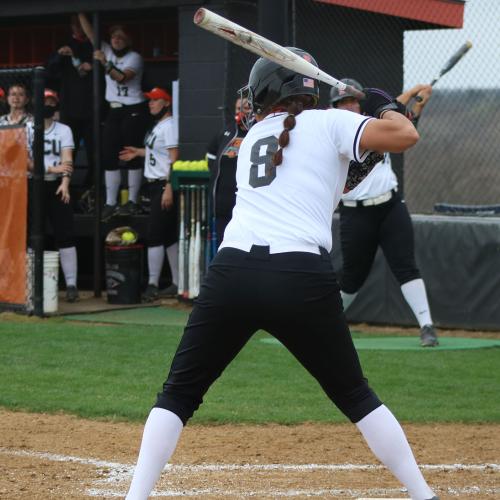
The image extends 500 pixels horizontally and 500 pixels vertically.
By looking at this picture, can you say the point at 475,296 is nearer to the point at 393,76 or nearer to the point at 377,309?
the point at 377,309

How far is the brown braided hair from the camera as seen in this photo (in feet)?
13.1

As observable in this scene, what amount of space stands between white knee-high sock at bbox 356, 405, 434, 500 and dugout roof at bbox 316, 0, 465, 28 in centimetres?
882

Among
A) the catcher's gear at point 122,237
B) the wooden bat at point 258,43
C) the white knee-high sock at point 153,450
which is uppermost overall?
the wooden bat at point 258,43

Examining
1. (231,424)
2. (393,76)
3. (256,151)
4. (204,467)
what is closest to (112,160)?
(393,76)

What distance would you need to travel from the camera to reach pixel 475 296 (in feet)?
33.3

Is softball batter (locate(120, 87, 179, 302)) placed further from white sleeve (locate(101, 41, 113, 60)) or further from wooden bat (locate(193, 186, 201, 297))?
white sleeve (locate(101, 41, 113, 60))

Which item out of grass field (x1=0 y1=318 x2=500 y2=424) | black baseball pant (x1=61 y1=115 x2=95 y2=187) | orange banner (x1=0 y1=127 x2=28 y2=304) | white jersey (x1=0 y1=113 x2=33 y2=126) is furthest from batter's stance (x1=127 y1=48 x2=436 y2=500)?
black baseball pant (x1=61 y1=115 x2=95 y2=187)

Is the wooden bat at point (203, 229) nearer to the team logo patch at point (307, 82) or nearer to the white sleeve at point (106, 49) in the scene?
the white sleeve at point (106, 49)

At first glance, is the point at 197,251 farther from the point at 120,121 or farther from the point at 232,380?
the point at 232,380

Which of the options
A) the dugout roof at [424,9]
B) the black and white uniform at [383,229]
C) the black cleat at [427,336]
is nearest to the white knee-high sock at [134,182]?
the dugout roof at [424,9]

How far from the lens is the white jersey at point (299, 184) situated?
156 inches

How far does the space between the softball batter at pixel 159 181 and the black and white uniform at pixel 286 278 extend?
26.6 ft

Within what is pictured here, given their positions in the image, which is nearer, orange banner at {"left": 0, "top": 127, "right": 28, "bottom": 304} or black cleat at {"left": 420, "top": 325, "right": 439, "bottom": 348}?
black cleat at {"left": 420, "top": 325, "right": 439, "bottom": 348}

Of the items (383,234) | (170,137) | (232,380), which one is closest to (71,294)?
(170,137)
